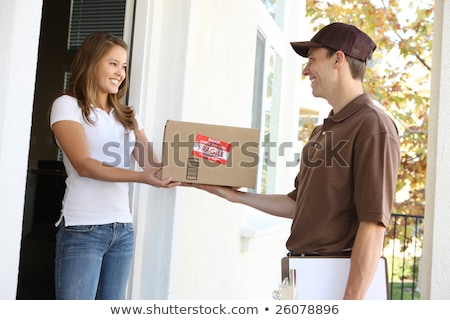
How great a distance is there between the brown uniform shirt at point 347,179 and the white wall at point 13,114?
79 cm

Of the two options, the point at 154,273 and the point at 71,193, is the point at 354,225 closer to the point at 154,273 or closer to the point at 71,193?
the point at 71,193

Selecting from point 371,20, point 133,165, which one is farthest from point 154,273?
point 371,20

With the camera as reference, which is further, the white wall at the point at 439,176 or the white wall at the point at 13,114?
the white wall at the point at 439,176

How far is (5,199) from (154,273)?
4.03ft

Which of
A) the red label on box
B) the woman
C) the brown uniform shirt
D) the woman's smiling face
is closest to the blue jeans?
the woman

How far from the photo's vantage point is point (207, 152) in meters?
2.13

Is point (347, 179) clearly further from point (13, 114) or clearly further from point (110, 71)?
point (110, 71)

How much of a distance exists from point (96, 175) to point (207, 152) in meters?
0.40

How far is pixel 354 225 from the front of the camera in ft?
5.54

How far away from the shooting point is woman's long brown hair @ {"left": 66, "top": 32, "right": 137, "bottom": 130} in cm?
221

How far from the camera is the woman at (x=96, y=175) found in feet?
6.86

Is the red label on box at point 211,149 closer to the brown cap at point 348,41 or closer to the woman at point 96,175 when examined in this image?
the woman at point 96,175

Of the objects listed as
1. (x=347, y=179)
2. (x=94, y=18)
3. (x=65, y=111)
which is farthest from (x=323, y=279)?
(x=94, y=18)

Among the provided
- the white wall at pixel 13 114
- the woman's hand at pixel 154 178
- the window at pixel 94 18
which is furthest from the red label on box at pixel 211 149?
the window at pixel 94 18
